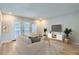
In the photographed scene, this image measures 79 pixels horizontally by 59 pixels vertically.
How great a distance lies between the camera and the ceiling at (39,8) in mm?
1995

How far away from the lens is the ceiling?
200 centimetres

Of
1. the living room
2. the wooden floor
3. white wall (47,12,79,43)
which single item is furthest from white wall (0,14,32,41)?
white wall (47,12,79,43)

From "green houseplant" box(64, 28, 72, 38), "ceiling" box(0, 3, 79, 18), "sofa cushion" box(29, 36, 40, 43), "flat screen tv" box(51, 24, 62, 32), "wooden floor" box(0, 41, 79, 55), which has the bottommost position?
"wooden floor" box(0, 41, 79, 55)

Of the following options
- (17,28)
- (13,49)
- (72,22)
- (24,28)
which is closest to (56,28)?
(72,22)

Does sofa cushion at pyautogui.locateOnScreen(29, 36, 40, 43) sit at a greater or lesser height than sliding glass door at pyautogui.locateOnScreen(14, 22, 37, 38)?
lesser

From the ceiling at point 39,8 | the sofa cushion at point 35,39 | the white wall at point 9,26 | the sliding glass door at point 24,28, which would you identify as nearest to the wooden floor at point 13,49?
the white wall at point 9,26

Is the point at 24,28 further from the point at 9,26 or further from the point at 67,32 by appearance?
the point at 67,32

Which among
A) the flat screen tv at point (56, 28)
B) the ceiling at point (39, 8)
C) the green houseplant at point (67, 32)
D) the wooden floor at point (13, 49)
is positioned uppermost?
the ceiling at point (39, 8)

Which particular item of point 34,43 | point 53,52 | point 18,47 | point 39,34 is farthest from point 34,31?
point 53,52

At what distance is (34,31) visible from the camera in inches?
83.7

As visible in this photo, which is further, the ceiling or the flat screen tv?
the flat screen tv

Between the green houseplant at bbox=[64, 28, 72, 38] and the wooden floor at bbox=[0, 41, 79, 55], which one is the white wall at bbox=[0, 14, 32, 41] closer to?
the wooden floor at bbox=[0, 41, 79, 55]

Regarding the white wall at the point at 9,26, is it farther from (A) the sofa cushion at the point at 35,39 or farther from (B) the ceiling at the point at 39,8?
(A) the sofa cushion at the point at 35,39

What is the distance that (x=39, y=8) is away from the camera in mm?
2068
